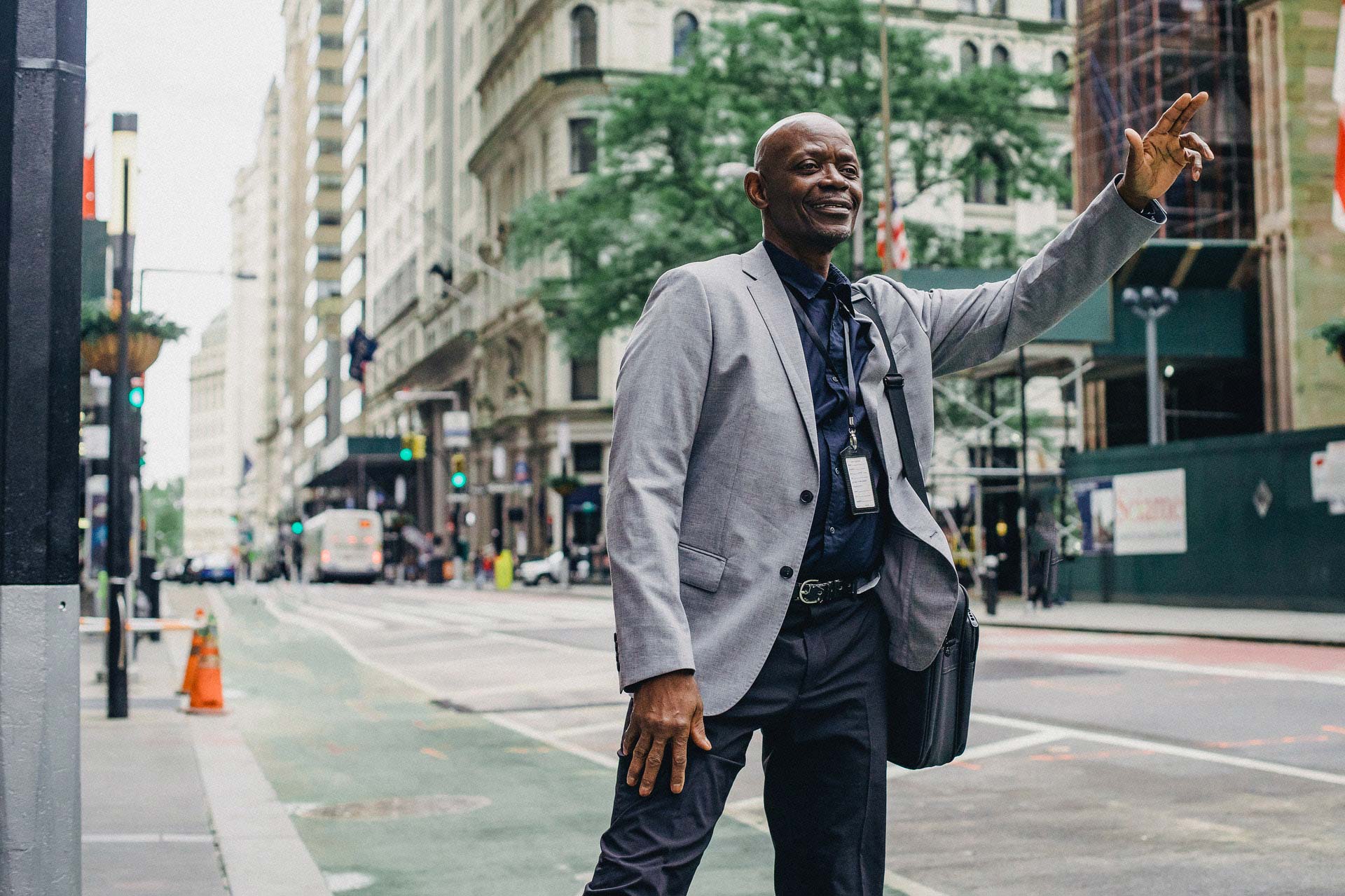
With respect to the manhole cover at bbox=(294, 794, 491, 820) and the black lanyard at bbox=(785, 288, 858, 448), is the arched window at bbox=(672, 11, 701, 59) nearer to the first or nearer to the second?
the manhole cover at bbox=(294, 794, 491, 820)

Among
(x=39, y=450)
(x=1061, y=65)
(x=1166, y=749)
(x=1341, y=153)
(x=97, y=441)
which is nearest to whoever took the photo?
(x=39, y=450)

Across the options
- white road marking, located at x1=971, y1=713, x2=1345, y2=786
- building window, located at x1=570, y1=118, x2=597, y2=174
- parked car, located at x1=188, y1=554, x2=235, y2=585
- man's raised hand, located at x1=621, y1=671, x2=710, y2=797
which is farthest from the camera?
parked car, located at x1=188, y1=554, x2=235, y2=585

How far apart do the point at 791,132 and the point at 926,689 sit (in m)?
1.16

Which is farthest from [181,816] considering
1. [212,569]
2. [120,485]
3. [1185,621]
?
[212,569]

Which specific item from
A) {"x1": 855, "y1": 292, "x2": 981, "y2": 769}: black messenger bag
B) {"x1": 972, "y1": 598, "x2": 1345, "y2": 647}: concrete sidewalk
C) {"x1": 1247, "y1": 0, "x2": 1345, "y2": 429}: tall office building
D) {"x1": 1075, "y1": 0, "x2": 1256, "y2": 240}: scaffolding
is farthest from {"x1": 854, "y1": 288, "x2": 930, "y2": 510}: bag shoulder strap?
{"x1": 1075, "y1": 0, "x2": 1256, "y2": 240}: scaffolding

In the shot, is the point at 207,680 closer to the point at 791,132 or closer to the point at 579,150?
the point at 791,132

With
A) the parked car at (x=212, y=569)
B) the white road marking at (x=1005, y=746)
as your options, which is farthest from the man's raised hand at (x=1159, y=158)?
the parked car at (x=212, y=569)

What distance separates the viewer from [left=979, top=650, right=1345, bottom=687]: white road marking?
13.8 m

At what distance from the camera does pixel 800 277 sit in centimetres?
329

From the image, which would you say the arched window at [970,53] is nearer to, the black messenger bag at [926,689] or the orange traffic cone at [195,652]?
the orange traffic cone at [195,652]

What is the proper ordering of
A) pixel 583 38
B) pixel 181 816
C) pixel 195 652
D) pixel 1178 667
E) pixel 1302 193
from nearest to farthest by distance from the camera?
pixel 181 816 < pixel 195 652 < pixel 1178 667 < pixel 1302 193 < pixel 583 38

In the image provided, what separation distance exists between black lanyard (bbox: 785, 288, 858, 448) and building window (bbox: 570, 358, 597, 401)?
181 ft

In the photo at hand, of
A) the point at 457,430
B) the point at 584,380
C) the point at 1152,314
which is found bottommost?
the point at 457,430

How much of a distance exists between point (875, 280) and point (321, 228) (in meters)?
130
